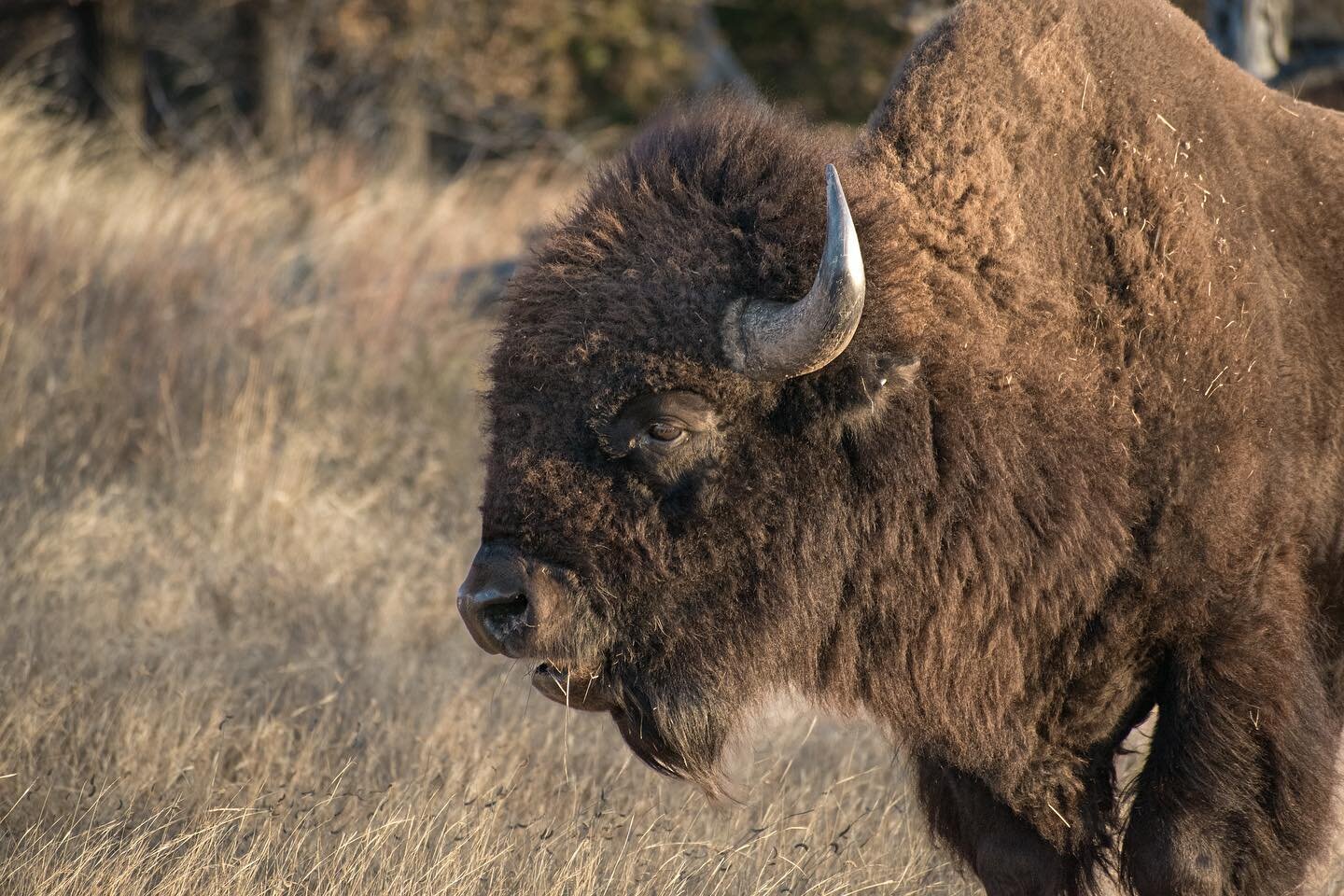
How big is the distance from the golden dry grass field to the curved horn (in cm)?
82

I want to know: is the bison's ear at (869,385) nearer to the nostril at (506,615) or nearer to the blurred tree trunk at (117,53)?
the nostril at (506,615)

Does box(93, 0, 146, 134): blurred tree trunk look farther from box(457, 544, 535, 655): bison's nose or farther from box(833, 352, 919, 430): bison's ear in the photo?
box(833, 352, 919, 430): bison's ear

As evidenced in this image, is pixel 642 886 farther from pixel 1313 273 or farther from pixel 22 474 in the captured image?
pixel 22 474

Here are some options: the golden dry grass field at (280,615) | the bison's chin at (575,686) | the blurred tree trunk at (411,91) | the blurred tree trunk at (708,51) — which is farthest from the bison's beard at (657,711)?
the blurred tree trunk at (708,51)

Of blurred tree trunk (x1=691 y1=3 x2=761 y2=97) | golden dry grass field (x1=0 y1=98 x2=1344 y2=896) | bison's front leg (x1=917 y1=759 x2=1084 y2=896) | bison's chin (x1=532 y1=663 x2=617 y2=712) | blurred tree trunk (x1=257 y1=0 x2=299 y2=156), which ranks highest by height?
bison's chin (x1=532 y1=663 x2=617 y2=712)

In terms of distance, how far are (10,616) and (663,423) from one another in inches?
125

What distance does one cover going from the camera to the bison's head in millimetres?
3279

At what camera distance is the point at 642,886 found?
4.00 metres

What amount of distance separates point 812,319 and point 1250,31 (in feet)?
16.5

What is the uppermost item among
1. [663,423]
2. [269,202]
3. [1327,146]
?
[1327,146]

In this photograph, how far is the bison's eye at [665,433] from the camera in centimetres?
329

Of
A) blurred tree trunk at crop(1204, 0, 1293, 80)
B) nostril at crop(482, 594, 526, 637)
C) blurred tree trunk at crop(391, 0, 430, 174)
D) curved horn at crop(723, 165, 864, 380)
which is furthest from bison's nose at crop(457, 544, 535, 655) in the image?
blurred tree trunk at crop(391, 0, 430, 174)

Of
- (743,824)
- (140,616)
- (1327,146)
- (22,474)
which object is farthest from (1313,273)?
(22,474)

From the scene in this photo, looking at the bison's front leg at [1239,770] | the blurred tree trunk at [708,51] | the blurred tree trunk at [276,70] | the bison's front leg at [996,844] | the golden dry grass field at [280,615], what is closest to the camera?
the bison's front leg at [1239,770]
